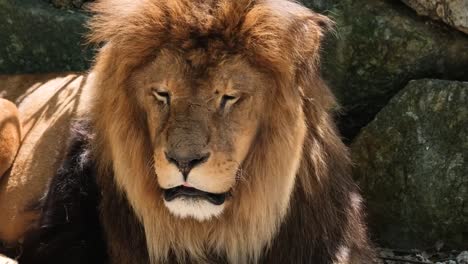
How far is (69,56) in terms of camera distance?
4.50 meters

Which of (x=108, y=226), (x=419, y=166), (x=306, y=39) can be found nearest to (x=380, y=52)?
(x=419, y=166)

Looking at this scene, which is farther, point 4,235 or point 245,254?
point 4,235

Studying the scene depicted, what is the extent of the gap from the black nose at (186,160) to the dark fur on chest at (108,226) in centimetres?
63

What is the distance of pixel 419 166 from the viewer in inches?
156

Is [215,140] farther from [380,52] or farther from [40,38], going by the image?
[40,38]

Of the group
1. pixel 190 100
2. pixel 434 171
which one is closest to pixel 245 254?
pixel 190 100

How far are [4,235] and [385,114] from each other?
1991 millimetres

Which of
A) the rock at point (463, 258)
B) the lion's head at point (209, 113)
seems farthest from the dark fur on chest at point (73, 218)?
the rock at point (463, 258)

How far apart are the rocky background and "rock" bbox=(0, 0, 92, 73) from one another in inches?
0.5

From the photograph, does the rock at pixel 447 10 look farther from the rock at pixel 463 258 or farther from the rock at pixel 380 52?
the rock at pixel 463 258

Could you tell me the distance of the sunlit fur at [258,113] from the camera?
9.05ft

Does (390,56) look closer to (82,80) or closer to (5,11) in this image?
(82,80)

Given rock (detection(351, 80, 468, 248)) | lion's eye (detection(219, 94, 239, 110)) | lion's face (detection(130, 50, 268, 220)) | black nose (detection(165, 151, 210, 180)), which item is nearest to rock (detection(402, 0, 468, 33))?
rock (detection(351, 80, 468, 248))

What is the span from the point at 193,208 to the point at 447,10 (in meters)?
1.95
